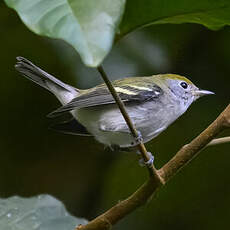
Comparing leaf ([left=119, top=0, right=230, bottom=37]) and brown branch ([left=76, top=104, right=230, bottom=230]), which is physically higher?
leaf ([left=119, top=0, right=230, bottom=37])

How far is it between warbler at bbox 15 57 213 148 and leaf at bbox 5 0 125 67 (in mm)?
1476

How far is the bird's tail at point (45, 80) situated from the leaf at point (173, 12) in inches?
49.1

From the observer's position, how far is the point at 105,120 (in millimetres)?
2809

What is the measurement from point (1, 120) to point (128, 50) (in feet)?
3.56

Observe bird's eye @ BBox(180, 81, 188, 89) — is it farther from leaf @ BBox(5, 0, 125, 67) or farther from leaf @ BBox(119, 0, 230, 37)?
leaf @ BBox(5, 0, 125, 67)

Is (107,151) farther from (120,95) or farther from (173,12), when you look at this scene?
(173,12)

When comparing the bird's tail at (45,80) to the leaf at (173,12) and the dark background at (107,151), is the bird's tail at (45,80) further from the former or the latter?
the leaf at (173,12)

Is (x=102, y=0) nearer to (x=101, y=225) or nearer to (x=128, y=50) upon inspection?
(x=101, y=225)

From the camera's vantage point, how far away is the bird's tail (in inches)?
103

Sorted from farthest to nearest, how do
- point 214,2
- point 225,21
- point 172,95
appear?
point 172,95 → point 225,21 → point 214,2

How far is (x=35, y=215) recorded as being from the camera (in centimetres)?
214

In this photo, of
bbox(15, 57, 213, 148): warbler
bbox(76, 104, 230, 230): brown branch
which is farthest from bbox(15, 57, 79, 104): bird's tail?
bbox(76, 104, 230, 230): brown branch

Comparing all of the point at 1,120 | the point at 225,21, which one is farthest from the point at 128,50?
the point at 225,21

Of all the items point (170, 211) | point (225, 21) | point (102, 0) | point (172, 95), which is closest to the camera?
point (102, 0)
